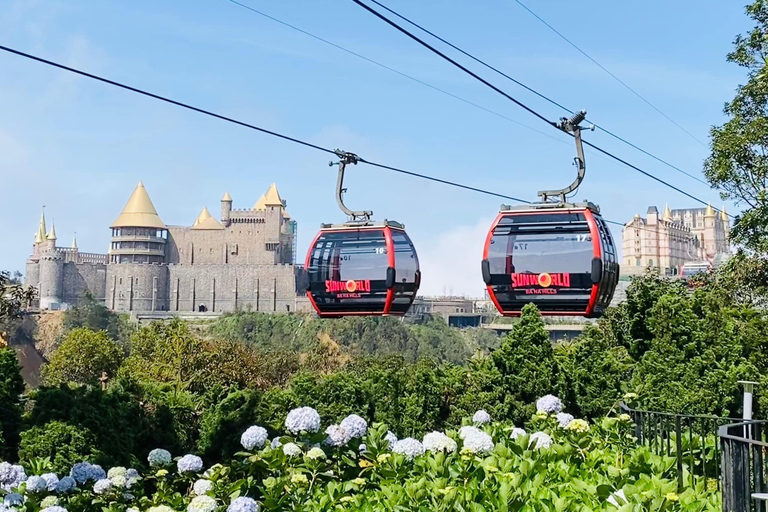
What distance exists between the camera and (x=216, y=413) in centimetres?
886

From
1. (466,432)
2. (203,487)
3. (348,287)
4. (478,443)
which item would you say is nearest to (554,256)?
(348,287)

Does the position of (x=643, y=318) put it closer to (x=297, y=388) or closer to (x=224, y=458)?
(x=297, y=388)

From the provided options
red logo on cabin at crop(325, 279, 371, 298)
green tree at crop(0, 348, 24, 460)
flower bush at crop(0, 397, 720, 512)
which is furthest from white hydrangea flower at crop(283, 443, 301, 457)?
red logo on cabin at crop(325, 279, 371, 298)

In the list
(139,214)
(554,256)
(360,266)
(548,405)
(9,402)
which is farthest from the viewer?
(139,214)

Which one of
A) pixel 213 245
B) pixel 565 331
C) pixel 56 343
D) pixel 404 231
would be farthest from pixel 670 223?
pixel 404 231

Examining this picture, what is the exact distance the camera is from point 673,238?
143375 mm

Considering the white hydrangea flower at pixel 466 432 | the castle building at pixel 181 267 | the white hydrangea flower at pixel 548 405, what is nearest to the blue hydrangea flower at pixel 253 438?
the white hydrangea flower at pixel 466 432

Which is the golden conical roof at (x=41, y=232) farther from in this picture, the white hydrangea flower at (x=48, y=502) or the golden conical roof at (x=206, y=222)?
the white hydrangea flower at (x=48, y=502)

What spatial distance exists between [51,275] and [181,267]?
12200mm

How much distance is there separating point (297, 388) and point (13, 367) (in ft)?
9.07

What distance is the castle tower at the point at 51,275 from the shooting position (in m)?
84.5

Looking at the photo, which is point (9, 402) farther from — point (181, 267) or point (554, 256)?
point (181, 267)

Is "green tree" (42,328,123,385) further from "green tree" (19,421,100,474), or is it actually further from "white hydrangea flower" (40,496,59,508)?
"white hydrangea flower" (40,496,59,508)

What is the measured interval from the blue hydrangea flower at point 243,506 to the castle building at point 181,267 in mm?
79448
